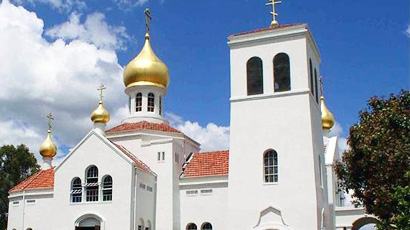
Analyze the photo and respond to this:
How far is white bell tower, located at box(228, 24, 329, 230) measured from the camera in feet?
79.0

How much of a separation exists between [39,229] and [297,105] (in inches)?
719

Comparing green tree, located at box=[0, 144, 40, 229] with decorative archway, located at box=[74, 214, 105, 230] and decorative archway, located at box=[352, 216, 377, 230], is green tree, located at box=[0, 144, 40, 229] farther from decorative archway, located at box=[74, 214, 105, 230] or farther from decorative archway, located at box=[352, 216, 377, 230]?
decorative archway, located at box=[352, 216, 377, 230]

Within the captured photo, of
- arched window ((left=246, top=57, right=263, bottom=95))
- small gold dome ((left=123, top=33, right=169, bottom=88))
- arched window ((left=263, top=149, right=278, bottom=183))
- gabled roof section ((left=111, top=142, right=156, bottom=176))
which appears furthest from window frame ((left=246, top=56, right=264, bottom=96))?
small gold dome ((left=123, top=33, right=169, bottom=88))

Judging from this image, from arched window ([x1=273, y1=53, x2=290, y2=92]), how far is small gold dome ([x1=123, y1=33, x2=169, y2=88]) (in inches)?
429

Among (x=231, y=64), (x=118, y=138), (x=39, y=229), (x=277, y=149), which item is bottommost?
(x=39, y=229)

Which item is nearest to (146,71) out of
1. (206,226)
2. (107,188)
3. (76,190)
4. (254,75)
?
(107,188)

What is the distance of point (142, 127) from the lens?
3241 centimetres

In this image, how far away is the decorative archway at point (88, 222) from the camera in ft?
92.2

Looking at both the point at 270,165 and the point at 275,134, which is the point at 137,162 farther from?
the point at 275,134

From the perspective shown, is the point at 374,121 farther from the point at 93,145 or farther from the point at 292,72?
the point at 93,145

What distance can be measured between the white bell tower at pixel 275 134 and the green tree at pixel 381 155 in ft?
8.98

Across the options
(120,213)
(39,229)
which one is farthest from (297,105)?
(39,229)

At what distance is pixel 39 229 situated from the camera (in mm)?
32625

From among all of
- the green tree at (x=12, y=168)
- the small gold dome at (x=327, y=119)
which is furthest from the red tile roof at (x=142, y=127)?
the green tree at (x=12, y=168)
